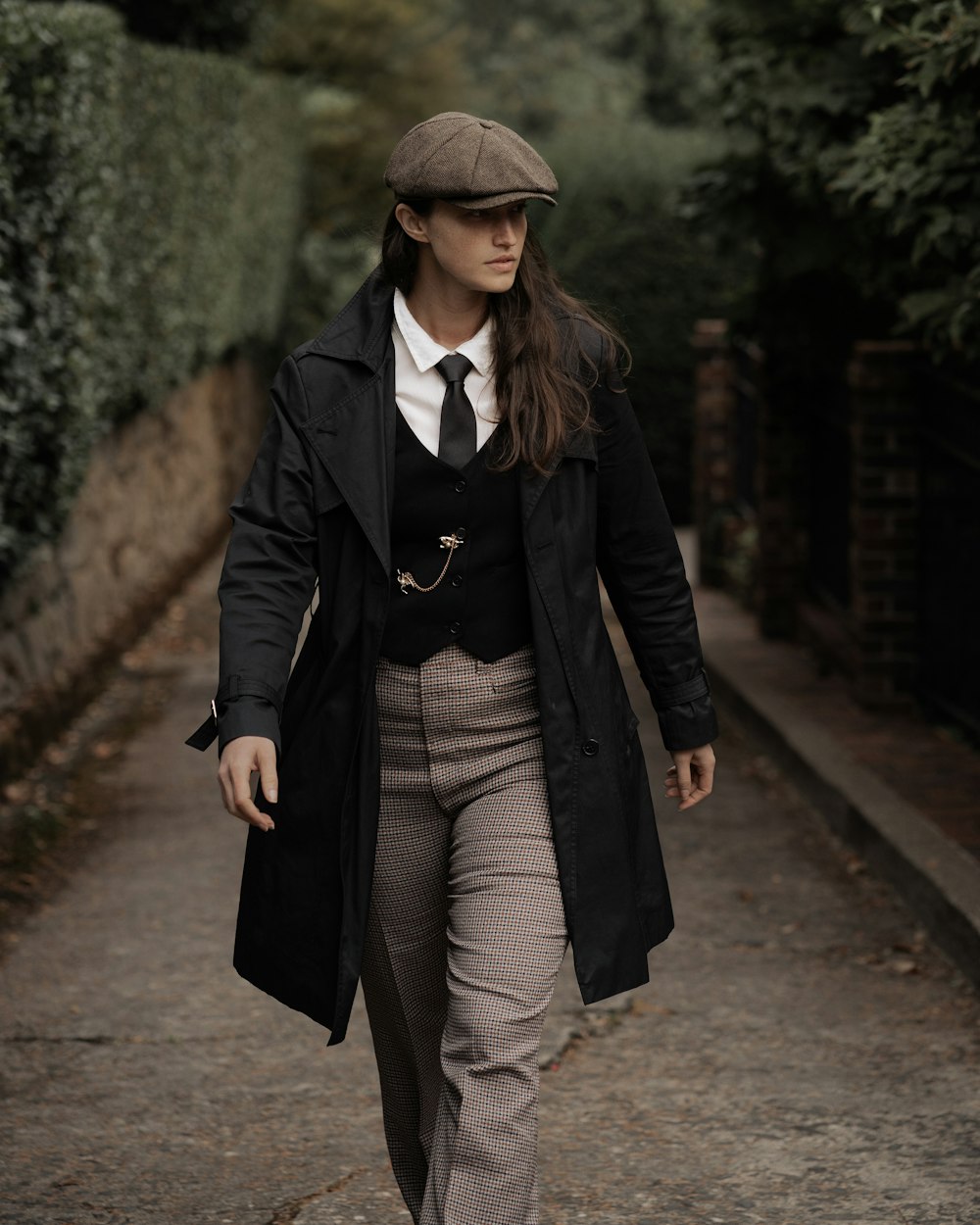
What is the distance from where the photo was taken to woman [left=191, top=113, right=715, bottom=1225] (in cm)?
304

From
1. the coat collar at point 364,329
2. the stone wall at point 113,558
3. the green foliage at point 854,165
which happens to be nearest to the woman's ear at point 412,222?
the coat collar at point 364,329

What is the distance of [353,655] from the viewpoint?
3.10 m

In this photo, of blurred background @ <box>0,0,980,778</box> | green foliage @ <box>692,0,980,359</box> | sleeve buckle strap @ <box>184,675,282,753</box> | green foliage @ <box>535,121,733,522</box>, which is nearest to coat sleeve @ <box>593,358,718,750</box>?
blurred background @ <box>0,0,980,778</box>

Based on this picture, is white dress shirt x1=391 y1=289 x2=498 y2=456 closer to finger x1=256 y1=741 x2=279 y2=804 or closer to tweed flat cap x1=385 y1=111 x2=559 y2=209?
tweed flat cap x1=385 y1=111 x2=559 y2=209

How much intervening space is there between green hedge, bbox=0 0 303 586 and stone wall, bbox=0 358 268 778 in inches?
14.7

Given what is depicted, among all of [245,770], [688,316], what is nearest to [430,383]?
[245,770]

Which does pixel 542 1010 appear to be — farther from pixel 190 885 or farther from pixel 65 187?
pixel 65 187

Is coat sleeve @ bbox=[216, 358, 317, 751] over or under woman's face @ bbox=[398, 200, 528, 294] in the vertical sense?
under

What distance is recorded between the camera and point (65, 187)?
7.77 m

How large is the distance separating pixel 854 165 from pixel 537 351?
3374 millimetres

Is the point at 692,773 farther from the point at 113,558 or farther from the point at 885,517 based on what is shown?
the point at 113,558

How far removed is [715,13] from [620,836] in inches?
225

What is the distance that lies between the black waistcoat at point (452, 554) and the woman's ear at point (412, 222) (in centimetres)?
30

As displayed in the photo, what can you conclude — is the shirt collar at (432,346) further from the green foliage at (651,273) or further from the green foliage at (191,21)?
the green foliage at (191,21)
